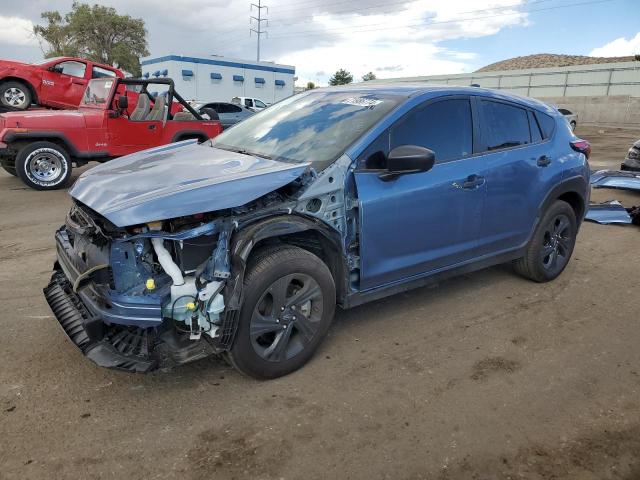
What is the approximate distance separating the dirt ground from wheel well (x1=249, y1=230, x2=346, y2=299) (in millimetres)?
558

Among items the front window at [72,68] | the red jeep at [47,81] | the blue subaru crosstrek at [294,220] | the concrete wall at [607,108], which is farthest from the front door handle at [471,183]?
the concrete wall at [607,108]

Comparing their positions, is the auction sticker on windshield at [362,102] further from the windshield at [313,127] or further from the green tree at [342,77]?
the green tree at [342,77]

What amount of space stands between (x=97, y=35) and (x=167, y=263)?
57358 millimetres

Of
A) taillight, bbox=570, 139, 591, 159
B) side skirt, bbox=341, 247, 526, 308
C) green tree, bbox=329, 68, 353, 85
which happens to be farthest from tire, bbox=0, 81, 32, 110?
green tree, bbox=329, 68, 353, 85

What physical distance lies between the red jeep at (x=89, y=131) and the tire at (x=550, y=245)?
261 inches

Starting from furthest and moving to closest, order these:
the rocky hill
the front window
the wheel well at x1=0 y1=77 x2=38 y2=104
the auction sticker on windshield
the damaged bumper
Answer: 1. the rocky hill
2. the front window
3. the wheel well at x1=0 y1=77 x2=38 y2=104
4. the auction sticker on windshield
5. the damaged bumper

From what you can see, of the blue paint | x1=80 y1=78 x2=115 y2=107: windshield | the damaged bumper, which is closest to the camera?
the damaged bumper

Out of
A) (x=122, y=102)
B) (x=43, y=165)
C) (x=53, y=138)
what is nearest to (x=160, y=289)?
(x=122, y=102)

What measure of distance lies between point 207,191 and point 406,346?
5.92ft

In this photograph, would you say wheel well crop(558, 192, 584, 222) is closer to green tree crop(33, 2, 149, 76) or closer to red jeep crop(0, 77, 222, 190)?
red jeep crop(0, 77, 222, 190)

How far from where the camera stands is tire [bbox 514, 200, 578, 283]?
15.0 feet

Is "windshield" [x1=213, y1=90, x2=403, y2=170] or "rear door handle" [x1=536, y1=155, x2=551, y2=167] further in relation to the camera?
"rear door handle" [x1=536, y1=155, x2=551, y2=167]

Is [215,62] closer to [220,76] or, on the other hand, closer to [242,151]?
[220,76]

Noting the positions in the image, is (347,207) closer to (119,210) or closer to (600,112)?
(119,210)
